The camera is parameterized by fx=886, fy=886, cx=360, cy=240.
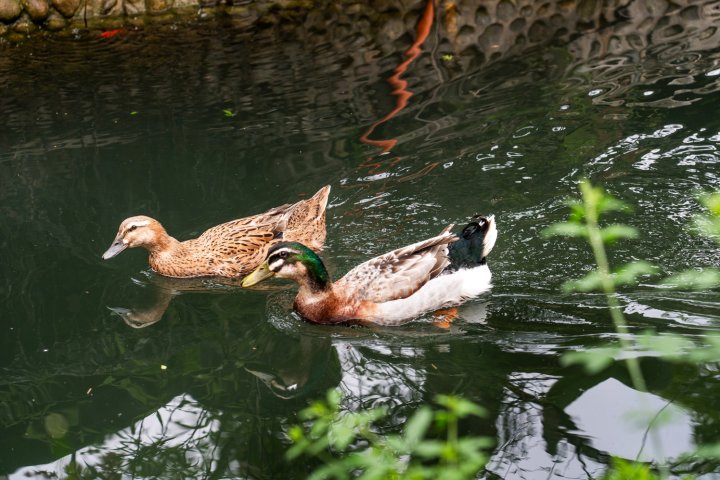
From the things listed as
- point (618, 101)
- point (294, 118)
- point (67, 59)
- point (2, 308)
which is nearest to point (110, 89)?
point (67, 59)

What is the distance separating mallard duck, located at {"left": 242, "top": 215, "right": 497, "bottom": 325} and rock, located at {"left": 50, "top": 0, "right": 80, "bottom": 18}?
305 inches

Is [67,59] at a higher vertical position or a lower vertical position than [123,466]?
higher

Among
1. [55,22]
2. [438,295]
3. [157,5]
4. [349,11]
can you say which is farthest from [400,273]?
[55,22]

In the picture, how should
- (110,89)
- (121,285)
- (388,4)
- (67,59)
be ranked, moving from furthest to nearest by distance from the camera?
(388,4) → (67,59) → (110,89) → (121,285)

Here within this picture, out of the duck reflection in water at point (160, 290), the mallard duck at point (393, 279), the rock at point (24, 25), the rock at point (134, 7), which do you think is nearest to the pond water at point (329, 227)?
the duck reflection in water at point (160, 290)

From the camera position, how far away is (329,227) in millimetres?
7629

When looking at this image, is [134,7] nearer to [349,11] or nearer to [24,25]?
[24,25]

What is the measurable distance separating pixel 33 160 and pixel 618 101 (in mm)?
5784

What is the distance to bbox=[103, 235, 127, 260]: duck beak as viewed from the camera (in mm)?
7086

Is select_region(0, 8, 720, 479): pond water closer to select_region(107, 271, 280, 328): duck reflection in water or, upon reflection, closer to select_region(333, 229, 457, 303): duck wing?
select_region(107, 271, 280, 328): duck reflection in water

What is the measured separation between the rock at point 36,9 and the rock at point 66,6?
0.15 m

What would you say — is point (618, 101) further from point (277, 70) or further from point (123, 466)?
point (123, 466)

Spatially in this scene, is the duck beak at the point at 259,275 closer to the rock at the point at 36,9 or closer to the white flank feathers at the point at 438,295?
the white flank feathers at the point at 438,295

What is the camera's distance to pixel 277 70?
10539 millimetres
